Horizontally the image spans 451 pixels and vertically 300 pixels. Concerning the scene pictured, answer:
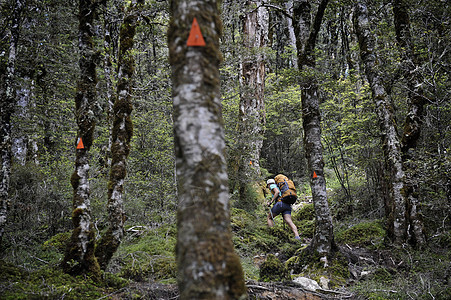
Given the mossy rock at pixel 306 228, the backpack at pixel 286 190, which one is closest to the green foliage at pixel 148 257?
the backpack at pixel 286 190

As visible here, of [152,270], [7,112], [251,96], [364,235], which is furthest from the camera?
[251,96]

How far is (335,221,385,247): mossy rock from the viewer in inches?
325

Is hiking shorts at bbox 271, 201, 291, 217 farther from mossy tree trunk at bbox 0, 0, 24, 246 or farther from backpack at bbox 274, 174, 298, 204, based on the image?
mossy tree trunk at bbox 0, 0, 24, 246

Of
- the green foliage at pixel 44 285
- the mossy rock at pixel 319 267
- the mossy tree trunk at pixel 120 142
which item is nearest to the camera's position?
the green foliage at pixel 44 285

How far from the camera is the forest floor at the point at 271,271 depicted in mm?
4117

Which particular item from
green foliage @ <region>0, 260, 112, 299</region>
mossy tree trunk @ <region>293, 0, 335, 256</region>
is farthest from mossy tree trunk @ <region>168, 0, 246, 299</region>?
mossy tree trunk @ <region>293, 0, 335, 256</region>

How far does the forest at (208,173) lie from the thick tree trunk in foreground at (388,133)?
0.04 metres

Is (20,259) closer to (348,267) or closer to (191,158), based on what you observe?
(191,158)

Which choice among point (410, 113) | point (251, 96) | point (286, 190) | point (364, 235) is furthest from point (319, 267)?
point (251, 96)

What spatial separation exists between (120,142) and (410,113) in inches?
270

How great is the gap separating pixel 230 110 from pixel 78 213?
952 centimetres

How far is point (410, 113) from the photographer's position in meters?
7.29

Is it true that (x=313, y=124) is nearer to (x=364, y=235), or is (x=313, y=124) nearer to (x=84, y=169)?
(x=364, y=235)

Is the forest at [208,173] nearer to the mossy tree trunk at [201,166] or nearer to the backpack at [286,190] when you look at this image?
the mossy tree trunk at [201,166]
